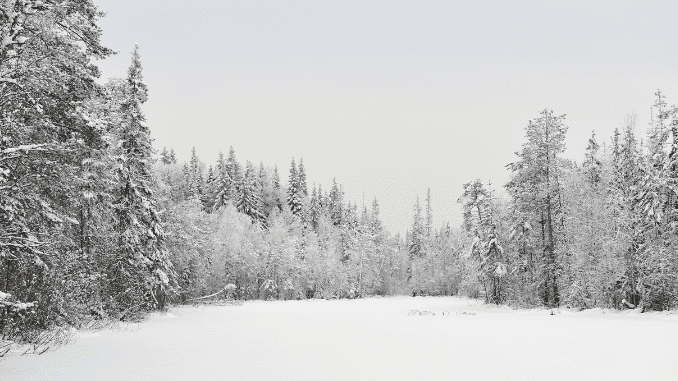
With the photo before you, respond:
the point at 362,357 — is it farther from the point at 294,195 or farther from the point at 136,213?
the point at 294,195

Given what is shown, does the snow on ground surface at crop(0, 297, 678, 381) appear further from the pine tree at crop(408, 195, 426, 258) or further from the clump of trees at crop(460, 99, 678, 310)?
the pine tree at crop(408, 195, 426, 258)

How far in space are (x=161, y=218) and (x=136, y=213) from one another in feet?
18.7

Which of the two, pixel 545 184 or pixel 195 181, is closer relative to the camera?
pixel 545 184

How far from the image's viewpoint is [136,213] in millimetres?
28016

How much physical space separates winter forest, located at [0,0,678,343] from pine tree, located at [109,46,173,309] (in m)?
0.09

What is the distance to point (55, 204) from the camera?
12.5 m

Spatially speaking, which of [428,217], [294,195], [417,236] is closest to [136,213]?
[294,195]

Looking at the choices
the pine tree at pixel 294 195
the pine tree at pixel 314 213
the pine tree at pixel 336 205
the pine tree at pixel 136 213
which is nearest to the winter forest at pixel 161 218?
the pine tree at pixel 136 213

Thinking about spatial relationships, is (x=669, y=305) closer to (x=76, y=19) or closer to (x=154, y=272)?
(x=154, y=272)

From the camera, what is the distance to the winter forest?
34.4 ft

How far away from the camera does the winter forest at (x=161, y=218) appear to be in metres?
10.5

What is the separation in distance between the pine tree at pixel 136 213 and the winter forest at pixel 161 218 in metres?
0.09

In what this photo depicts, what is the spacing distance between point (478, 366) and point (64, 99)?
11363 mm

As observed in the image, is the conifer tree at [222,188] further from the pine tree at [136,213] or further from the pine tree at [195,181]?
the pine tree at [136,213]
